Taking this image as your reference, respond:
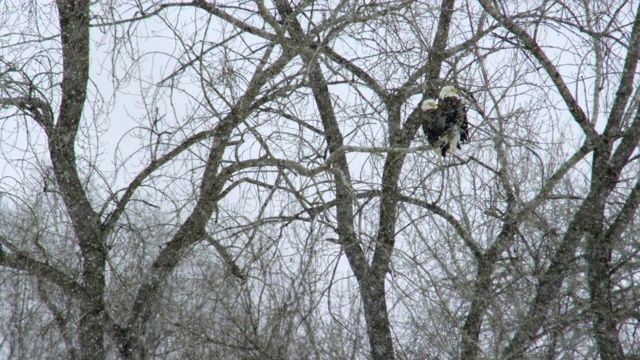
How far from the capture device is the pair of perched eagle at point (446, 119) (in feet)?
15.5

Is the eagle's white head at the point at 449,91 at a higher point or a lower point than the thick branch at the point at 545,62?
lower

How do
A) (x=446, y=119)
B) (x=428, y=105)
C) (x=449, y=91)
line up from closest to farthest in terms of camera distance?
(x=449, y=91), (x=428, y=105), (x=446, y=119)

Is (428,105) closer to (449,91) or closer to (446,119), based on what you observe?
(449,91)

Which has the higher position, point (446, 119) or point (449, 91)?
point (446, 119)

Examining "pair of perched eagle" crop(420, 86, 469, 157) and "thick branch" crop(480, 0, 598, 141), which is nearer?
"thick branch" crop(480, 0, 598, 141)

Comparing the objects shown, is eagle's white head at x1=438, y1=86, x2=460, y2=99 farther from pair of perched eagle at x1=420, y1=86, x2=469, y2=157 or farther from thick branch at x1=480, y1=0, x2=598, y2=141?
thick branch at x1=480, y1=0, x2=598, y2=141

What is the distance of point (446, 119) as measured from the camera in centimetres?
515

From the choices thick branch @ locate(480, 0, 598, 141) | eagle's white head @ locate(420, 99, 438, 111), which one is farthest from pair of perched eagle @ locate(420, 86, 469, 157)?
thick branch @ locate(480, 0, 598, 141)

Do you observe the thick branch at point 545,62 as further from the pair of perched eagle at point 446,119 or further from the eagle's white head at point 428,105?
the eagle's white head at point 428,105

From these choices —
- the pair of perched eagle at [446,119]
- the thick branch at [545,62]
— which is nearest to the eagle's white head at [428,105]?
the pair of perched eagle at [446,119]

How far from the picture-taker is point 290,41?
13.6ft

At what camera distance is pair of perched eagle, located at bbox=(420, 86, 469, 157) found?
473 cm

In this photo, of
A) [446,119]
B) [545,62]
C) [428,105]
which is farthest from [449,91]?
[545,62]

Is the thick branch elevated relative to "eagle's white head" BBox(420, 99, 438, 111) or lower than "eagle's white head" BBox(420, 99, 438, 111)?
elevated
